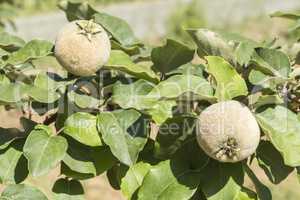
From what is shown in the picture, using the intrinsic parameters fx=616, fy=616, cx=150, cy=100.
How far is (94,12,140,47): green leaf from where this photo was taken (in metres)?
1.24

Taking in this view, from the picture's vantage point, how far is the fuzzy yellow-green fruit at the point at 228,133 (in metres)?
0.98

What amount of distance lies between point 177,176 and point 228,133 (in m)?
0.16

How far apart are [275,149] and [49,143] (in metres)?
0.41

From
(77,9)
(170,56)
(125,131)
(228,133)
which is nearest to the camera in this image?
(228,133)

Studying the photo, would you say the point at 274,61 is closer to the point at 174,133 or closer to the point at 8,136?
the point at 174,133

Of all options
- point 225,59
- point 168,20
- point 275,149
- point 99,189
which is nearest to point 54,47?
point 225,59

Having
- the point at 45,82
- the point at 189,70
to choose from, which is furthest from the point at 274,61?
the point at 45,82

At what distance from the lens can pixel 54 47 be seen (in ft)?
3.77

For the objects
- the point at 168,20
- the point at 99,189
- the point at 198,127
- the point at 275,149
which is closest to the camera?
the point at 198,127

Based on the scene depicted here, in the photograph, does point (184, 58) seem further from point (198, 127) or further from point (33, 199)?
point (33, 199)

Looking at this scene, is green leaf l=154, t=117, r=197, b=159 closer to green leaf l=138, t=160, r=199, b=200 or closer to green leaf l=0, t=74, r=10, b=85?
green leaf l=138, t=160, r=199, b=200

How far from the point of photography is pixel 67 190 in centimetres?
119

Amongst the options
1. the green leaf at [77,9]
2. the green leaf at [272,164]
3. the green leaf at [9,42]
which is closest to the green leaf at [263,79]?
the green leaf at [272,164]

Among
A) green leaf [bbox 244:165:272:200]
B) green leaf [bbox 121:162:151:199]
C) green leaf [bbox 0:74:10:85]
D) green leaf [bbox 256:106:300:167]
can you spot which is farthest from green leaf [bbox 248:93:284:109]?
green leaf [bbox 0:74:10:85]
